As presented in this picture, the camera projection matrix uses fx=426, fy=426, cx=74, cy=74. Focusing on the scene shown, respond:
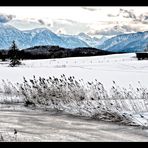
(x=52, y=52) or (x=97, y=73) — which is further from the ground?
(x=52, y=52)

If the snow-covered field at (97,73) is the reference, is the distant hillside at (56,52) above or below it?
above

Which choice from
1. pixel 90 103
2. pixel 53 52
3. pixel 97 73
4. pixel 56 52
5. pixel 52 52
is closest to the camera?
pixel 90 103

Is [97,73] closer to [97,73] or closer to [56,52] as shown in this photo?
[97,73]

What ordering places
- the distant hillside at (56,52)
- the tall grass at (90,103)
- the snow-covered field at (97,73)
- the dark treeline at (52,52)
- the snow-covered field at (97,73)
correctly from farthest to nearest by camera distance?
1. the distant hillside at (56,52)
2. the dark treeline at (52,52)
3. the snow-covered field at (97,73)
4. the snow-covered field at (97,73)
5. the tall grass at (90,103)

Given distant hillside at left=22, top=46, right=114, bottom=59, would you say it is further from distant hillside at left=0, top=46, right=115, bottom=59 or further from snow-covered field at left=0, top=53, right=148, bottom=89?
snow-covered field at left=0, top=53, right=148, bottom=89

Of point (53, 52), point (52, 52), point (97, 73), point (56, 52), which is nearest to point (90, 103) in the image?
point (97, 73)

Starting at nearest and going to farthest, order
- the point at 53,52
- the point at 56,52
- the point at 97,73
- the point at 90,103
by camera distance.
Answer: the point at 90,103 < the point at 97,73 < the point at 53,52 < the point at 56,52

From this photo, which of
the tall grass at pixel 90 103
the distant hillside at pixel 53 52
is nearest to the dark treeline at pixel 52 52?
the distant hillside at pixel 53 52

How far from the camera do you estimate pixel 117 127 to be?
10117mm

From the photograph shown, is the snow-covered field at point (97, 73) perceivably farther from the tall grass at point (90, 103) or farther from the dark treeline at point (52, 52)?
the dark treeline at point (52, 52)

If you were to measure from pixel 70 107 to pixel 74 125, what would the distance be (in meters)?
2.55

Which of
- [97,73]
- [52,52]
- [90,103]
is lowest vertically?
[97,73]

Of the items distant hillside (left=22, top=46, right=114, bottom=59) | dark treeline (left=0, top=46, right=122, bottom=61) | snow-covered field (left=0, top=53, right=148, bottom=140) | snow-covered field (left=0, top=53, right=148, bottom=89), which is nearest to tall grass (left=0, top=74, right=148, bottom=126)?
snow-covered field (left=0, top=53, right=148, bottom=140)
